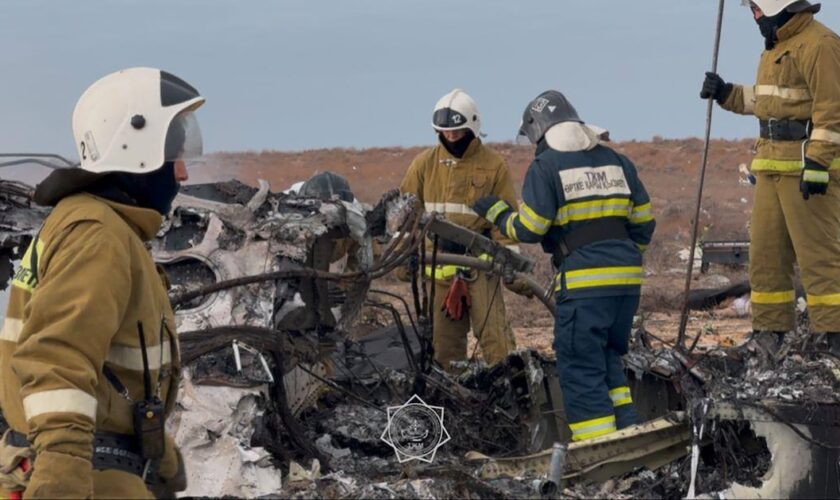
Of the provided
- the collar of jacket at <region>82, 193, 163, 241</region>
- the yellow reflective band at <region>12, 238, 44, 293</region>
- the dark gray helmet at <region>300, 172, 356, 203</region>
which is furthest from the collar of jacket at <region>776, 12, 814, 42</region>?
the yellow reflective band at <region>12, 238, 44, 293</region>

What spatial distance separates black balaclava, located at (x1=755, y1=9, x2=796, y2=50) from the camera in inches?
293

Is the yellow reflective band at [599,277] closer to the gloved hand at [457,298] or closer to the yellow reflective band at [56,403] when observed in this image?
the gloved hand at [457,298]

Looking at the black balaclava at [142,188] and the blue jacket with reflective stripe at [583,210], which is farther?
the blue jacket with reflective stripe at [583,210]

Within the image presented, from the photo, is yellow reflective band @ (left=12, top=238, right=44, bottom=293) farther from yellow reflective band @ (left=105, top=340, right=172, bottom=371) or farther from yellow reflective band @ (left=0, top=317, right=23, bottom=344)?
yellow reflective band @ (left=105, top=340, right=172, bottom=371)

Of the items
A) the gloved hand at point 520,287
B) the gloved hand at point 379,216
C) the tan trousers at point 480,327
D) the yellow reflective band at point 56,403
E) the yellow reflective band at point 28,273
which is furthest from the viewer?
the tan trousers at point 480,327

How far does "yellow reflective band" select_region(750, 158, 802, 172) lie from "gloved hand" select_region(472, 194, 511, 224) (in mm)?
1654

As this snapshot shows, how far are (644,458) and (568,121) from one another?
1.89 m

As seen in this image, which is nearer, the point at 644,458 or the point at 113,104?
the point at 113,104

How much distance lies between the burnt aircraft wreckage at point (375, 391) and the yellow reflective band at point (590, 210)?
60 cm

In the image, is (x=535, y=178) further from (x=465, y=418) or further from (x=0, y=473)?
(x=0, y=473)

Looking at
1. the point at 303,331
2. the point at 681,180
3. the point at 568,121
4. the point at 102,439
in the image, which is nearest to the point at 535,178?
the point at 568,121

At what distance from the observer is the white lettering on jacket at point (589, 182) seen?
21.2 feet

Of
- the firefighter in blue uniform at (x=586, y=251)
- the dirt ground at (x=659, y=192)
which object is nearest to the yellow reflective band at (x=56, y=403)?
the dirt ground at (x=659, y=192)

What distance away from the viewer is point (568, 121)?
21.9 feet
